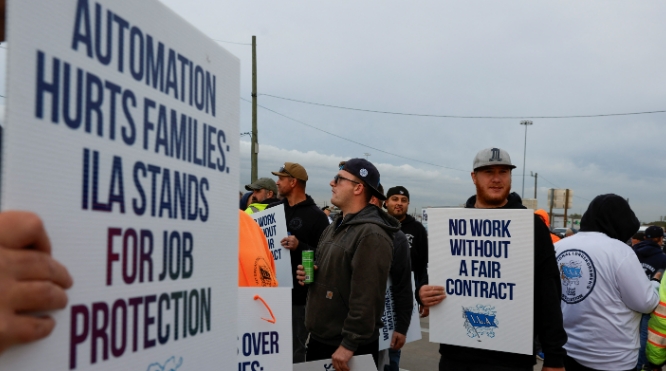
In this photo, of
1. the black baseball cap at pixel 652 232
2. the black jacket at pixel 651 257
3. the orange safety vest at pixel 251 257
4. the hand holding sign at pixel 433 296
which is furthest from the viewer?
the black baseball cap at pixel 652 232

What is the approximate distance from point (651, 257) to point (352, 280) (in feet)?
18.9

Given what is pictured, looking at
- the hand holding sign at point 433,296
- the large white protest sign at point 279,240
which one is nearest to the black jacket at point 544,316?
the hand holding sign at point 433,296

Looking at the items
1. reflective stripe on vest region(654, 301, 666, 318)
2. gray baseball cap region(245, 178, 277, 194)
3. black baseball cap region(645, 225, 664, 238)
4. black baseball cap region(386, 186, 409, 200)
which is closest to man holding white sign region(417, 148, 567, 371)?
reflective stripe on vest region(654, 301, 666, 318)

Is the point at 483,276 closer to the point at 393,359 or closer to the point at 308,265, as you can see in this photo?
the point at 308,265

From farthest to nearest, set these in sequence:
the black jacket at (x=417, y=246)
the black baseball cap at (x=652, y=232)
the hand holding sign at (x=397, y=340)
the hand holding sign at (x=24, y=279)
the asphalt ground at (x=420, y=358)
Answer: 1. the black baseball cap at (x=652, y=232)
2. the asphalt ground at (x=420, y=358)
3. the black jacket at (x=417, y=246)
4. the hand holding sign at (x=397, y=340)
5. the hand holding sign at (x=24, y=279)

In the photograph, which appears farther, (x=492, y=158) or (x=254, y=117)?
(x=254, y=117)

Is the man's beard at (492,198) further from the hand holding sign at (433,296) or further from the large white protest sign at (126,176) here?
the large white protest sign at (126,176)

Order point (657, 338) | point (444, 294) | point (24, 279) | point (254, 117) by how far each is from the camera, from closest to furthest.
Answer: point (24, 279) < point (444, 294) < point (657, 338) < point (254, 117)

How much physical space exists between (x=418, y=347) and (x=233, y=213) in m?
5.83

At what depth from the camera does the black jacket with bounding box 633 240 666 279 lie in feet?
20.9

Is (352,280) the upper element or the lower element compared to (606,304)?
upper

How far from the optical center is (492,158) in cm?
267

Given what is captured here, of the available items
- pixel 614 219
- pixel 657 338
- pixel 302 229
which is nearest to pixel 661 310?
pixel 657 338

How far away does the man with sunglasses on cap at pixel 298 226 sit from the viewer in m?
4.13
